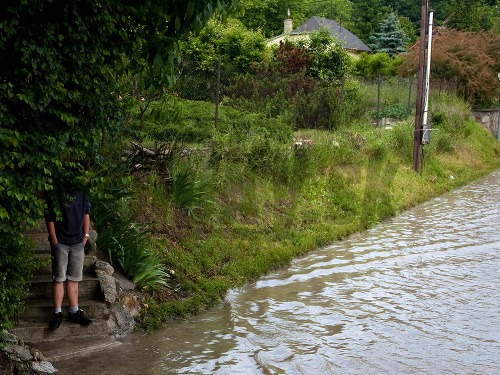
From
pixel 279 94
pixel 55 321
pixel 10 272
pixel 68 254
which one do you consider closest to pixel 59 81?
pixel 10 272

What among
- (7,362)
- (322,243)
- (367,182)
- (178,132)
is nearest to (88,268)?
(7,362)

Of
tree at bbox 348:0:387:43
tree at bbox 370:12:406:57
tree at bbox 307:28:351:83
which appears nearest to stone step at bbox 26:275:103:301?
tree at bbox 307:28:351:83

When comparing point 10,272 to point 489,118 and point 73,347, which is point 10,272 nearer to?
point 73,347

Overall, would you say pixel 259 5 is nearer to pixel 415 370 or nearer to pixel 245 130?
pixel 245 130

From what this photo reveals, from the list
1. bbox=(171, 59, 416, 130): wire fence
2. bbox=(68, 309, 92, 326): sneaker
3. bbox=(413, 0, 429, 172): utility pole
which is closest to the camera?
bbox=(68, 309, 92, 326): sneaker

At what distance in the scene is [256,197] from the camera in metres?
15.1

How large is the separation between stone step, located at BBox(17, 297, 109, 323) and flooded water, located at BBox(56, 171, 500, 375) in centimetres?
52

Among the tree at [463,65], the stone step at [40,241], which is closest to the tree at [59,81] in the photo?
the stone step at [40,241]

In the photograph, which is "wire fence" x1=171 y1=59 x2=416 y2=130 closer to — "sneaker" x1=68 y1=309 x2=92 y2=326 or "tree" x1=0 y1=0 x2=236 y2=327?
"tree" x1=0 y1=0 x2=236 y2=327

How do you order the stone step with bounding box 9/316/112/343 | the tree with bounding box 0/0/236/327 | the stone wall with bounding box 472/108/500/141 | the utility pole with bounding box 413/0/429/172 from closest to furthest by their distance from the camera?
1. the tree with bounding box 0/0/236/327
2. the stone step with bounding box 9/316/112/343
3. the utility pole with bounding box 413/0/429/172
4. the stone wall with bounding box 472/108/500/141

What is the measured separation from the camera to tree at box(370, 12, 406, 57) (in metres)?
58.9

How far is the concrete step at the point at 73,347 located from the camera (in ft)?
26.2

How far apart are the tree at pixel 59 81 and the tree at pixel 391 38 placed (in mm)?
53140

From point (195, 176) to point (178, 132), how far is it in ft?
5.00
